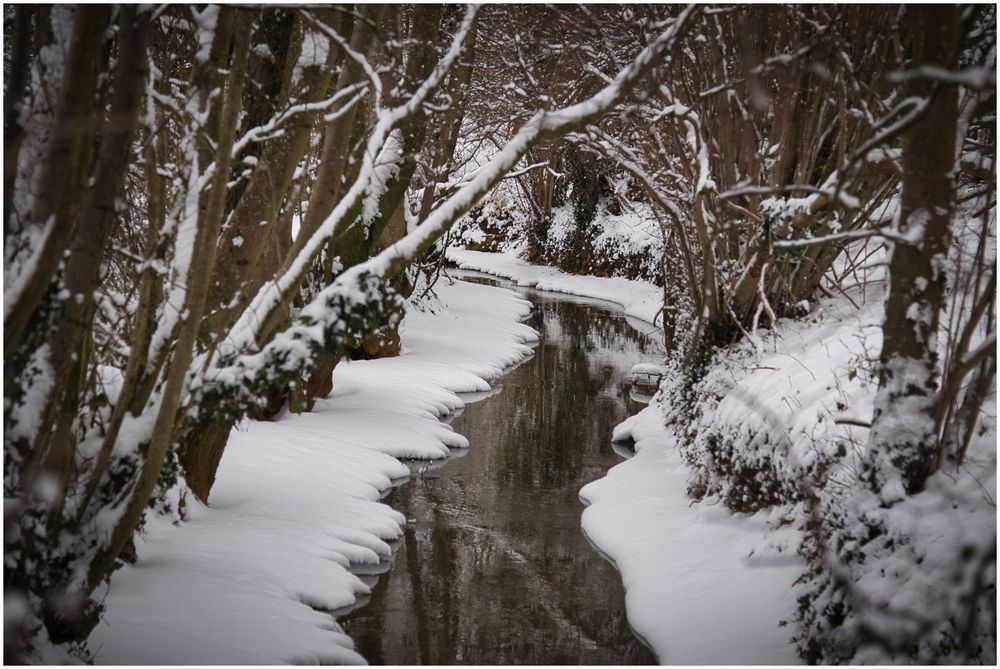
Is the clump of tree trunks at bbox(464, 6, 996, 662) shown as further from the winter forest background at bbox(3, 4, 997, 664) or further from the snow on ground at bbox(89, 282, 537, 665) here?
the snow on ground at bbox(89, 282, 537, 665)

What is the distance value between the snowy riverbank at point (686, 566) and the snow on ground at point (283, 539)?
187 centimetres

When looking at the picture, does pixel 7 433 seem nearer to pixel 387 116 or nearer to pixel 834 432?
pixel 387 116

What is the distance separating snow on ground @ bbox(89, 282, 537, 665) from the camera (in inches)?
172

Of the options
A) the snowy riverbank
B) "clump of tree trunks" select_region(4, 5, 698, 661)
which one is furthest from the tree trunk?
"clump of tree trunks" select_region(4, 5, 698, 661)

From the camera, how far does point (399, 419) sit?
9.99 metres

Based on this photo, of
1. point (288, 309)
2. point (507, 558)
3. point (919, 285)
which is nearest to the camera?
point (919, 285)

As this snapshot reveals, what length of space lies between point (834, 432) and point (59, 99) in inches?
187

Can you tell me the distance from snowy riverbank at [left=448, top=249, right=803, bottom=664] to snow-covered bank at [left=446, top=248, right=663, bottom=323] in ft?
32.6

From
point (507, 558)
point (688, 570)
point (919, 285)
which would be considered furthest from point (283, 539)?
point (919, 285)

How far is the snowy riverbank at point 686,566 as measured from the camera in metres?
4.95

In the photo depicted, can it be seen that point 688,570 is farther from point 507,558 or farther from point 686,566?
point 507,558

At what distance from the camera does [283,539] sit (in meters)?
6.07

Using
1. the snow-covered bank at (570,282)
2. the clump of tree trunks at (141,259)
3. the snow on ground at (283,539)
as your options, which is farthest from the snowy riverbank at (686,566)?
the snow-covered bank at (570,282)

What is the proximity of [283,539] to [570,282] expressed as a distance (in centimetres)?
2132
